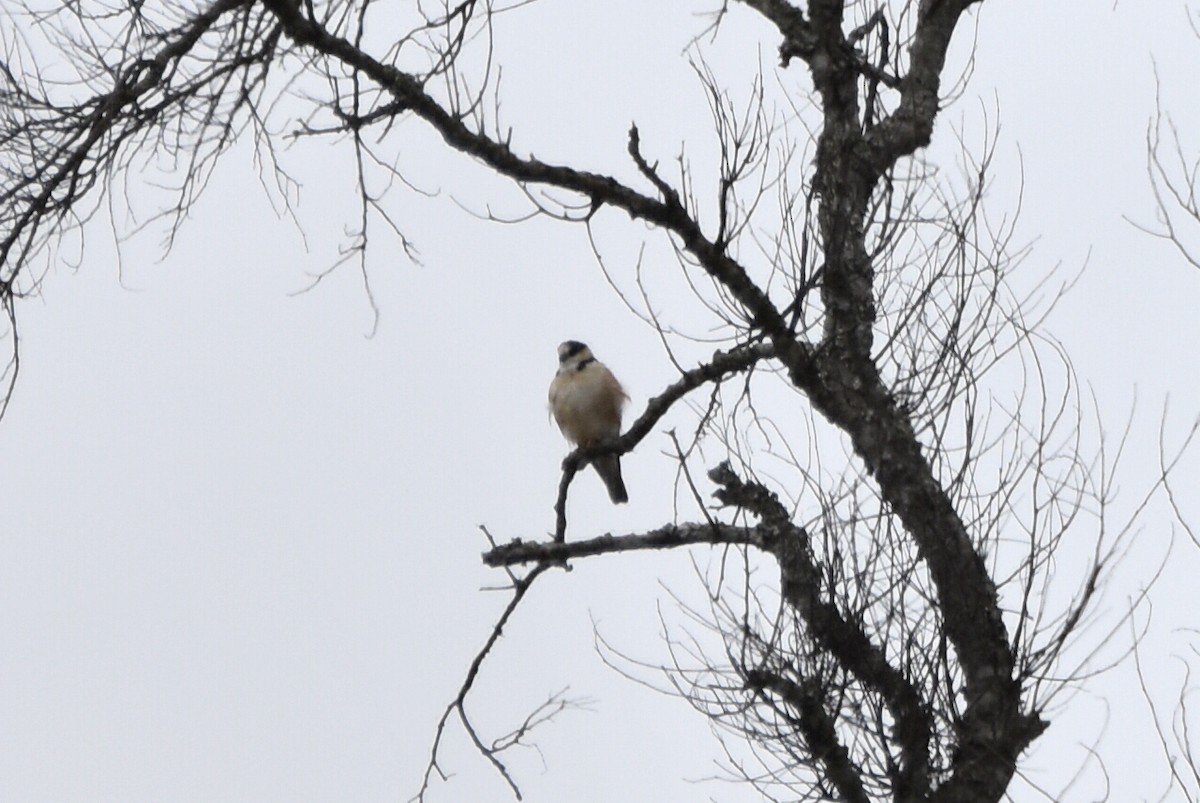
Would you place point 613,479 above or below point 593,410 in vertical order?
below

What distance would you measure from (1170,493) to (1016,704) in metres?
1.13

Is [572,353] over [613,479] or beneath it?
over

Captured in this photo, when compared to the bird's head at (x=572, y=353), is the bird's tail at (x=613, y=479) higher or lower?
lower

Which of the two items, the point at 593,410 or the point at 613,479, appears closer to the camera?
the point at 613,479

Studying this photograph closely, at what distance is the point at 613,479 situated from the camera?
7918 millimetres

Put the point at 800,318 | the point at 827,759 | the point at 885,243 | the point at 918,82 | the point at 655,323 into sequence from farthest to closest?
1. the point at 918,82
2. the point at 885,243
3. the point at 827,759
4. the point at 800,318
5. the point at 655,323

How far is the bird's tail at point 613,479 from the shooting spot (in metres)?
7.86

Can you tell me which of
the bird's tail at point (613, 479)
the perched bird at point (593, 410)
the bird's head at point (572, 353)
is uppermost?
the bird's head at point (572, 353)

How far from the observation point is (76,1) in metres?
4.20

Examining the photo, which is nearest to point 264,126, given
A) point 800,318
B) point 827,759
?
point 800,318

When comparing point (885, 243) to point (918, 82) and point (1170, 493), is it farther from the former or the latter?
point (1170, 493)

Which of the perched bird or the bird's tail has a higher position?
the perched bird

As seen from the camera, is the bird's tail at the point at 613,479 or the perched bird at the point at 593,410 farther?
the perched bird at the point at 593,410

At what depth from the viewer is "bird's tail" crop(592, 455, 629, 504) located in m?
7.86
